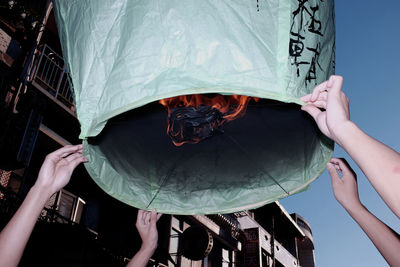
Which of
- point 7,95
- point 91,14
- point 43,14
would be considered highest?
point 43,14

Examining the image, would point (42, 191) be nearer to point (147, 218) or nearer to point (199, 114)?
point (147, 218)

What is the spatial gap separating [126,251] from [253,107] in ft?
32.8

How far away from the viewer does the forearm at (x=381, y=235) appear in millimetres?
1892

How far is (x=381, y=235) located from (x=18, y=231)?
2.21m

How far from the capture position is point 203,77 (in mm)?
1388

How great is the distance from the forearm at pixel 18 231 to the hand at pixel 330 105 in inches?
70.3

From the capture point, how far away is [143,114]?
2.90 m

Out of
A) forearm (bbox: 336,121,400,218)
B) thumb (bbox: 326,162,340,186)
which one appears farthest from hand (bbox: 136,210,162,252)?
forearm (bbox: 336,121,400,218)

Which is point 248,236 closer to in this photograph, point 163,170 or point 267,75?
point 163,170

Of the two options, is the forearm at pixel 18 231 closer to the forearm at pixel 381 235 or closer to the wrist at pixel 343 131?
the wrist at pixel 343 131

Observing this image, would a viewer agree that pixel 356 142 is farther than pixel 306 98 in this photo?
No

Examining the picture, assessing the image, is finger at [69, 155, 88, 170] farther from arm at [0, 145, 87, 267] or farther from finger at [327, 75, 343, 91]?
finger at [327, 75, 343, 91]

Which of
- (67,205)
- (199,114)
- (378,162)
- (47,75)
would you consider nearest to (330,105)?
(378,162)

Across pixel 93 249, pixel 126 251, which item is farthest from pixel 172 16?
pixel 126 251
